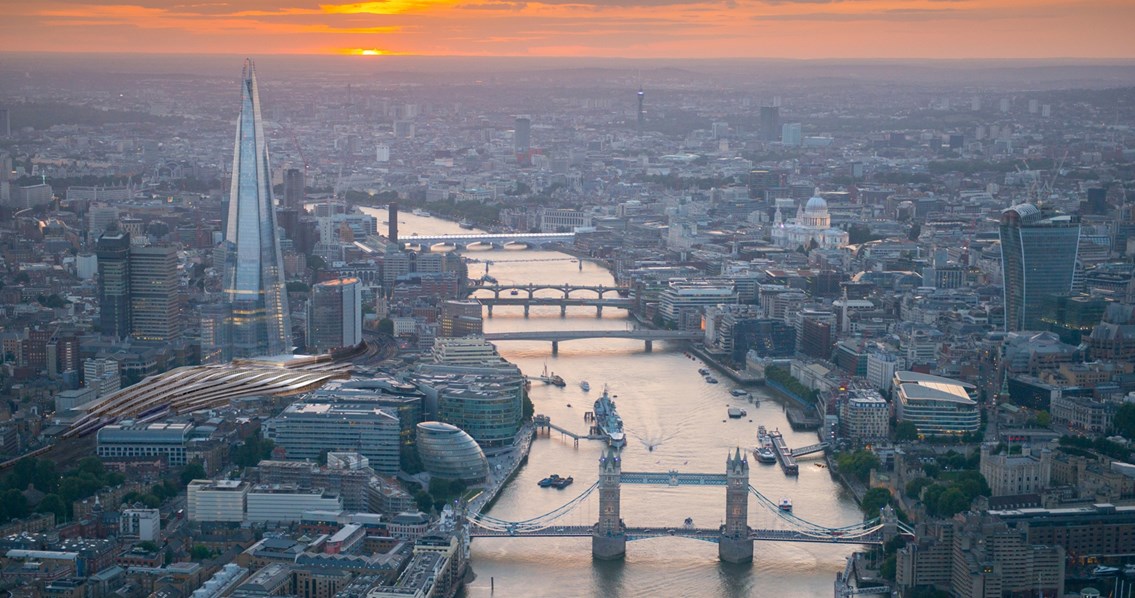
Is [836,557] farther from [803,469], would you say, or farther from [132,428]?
[132,428]

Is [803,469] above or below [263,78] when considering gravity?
below

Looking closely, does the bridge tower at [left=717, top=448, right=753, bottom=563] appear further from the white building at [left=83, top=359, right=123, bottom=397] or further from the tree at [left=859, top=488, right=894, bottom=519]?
the white building at [left=83, top=359, right=123, bottom=397]

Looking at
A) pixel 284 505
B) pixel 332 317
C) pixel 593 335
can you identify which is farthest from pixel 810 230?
pixel 284 505

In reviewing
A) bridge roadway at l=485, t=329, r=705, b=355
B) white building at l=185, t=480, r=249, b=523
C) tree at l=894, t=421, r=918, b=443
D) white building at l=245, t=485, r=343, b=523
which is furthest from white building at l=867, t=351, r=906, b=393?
white building at l=185, t=480, r=249, b=523

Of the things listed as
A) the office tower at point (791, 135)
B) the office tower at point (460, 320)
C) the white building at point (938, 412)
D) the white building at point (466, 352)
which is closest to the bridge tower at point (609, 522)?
the white building at point (938, 412)

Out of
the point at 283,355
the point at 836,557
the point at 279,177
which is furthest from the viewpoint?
the point at 279,177

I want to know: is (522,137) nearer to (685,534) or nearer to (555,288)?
(555,288)

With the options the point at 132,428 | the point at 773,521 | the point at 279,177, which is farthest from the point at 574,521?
the point at 279,177
